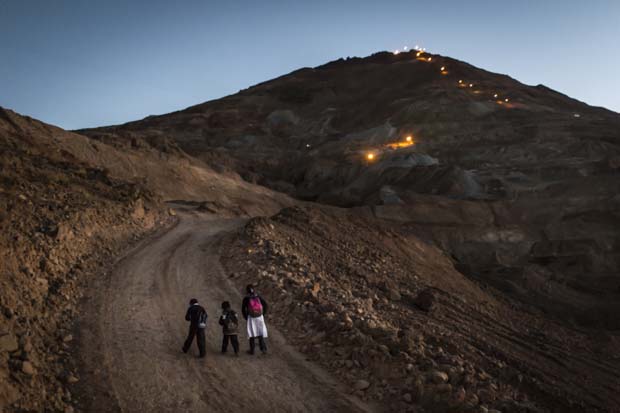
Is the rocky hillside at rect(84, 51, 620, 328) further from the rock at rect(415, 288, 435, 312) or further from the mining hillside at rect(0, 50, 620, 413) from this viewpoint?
the rock at rect(415, 288, 435, 312)

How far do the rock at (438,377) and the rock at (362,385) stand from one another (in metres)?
1.27

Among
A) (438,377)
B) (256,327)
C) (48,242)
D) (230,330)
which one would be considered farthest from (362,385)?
(48,242)

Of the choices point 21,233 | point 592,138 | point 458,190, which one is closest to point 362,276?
point 21,233

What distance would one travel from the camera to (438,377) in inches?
367

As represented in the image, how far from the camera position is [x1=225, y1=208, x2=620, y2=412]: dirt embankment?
971 cm

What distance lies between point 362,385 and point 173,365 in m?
4.11

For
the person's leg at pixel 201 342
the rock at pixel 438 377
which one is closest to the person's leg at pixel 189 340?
the person's leg at pixel 201 342

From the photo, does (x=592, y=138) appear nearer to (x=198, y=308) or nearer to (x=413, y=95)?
(x=413, y=95)

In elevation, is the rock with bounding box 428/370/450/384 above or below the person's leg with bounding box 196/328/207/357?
below

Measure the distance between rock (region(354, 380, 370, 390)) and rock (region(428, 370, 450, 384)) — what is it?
1275mm

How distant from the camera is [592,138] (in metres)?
59.4

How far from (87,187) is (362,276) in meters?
14.6

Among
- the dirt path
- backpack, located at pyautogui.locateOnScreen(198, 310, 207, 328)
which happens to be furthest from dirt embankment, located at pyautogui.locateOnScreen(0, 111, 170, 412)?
backpack, located at pyautogui.locateOnScreen(198, 310, 207, 328)

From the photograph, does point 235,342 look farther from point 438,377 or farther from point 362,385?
point 438,377
